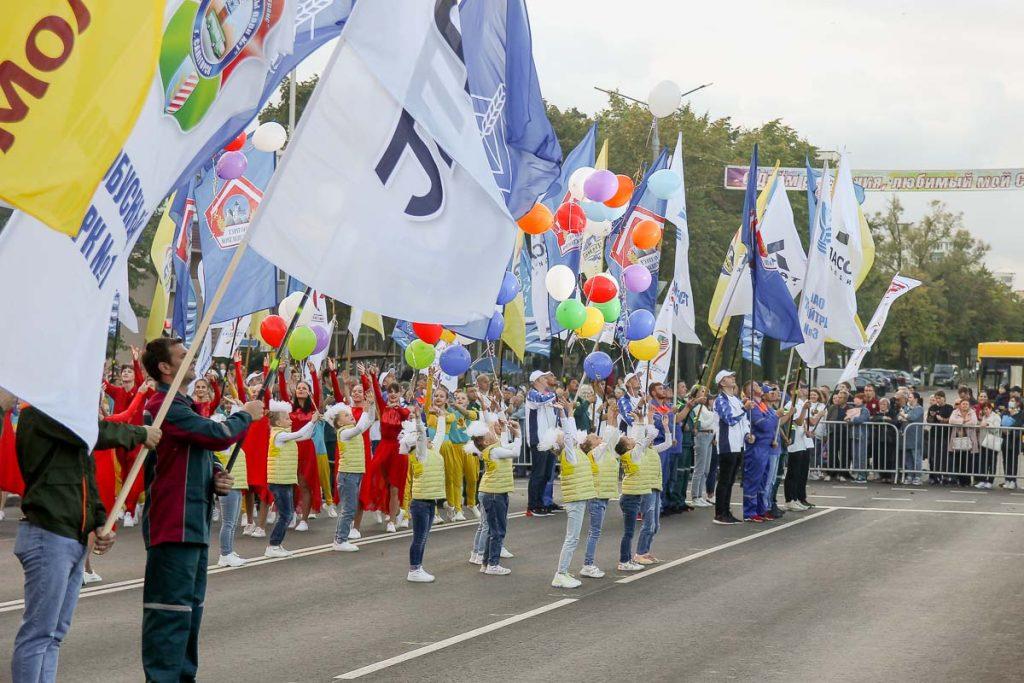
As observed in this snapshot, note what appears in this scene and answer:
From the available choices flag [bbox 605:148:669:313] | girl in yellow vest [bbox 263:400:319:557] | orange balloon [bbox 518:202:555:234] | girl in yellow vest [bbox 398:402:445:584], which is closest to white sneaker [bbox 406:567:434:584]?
girl in yellow vest [bbox 398:402:445:584]

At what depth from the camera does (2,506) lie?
17.5m

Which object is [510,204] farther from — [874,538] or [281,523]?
Answer: [874,538]

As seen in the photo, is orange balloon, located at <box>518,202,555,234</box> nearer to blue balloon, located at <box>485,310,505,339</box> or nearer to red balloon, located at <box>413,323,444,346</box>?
blue balloon, located at <box>485,310,505,339</box>

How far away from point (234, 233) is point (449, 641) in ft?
29.4

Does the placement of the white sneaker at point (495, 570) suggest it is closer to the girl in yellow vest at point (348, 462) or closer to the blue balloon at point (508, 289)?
the girl in yellow vest at point (348, 462)

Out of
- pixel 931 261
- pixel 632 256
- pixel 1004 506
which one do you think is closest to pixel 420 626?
pixel 632 256

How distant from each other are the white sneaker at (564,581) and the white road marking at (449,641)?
1.88 ft

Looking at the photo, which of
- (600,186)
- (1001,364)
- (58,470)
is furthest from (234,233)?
(1001,364)

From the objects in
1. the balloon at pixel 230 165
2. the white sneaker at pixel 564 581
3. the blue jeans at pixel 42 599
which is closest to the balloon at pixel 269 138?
the balloon at pixel 230 165

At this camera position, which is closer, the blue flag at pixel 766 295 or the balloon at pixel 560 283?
the balloon at pixel 560 283

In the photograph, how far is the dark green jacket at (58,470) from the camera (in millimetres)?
6391

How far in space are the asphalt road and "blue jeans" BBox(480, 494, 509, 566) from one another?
312 mm

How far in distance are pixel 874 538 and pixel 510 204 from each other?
9423mm

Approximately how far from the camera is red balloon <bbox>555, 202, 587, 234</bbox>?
17.0m
